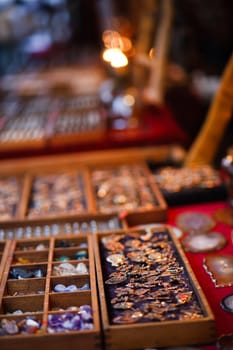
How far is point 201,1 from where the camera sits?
4.88 metres

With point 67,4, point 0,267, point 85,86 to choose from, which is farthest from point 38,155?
point 67,4

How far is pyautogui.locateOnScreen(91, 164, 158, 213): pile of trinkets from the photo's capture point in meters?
3.29

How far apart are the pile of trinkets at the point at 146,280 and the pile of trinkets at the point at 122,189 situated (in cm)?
53

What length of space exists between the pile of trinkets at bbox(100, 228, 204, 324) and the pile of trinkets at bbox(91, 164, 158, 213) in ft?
1.74

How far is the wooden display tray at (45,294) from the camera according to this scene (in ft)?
6.27

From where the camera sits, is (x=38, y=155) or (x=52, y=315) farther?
(x=38, y=155)

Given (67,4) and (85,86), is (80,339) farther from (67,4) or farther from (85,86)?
(67,4)

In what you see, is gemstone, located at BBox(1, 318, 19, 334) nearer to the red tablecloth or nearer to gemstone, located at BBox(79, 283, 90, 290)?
gemstone, located at BBox(79, 283, 90, 290)

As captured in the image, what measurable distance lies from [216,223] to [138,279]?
873 mm

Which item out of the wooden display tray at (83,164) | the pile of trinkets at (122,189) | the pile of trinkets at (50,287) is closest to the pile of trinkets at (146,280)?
the pile of trinkets at (50,287)

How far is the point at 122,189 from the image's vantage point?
140 inches

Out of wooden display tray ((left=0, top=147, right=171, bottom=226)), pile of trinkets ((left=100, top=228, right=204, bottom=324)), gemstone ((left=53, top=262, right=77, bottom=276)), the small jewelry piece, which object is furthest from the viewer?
wooden display tray ((left=0, top=147, right=171, bottom=226))

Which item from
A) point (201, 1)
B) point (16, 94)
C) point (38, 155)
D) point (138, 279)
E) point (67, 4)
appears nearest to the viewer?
point (138, 279)

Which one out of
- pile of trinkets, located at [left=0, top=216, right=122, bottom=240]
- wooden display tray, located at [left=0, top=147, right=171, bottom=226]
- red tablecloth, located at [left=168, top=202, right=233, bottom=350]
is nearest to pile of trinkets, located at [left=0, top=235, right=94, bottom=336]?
pile of trinkets, located at [left=0, top=216, right=122, bottom=240]
